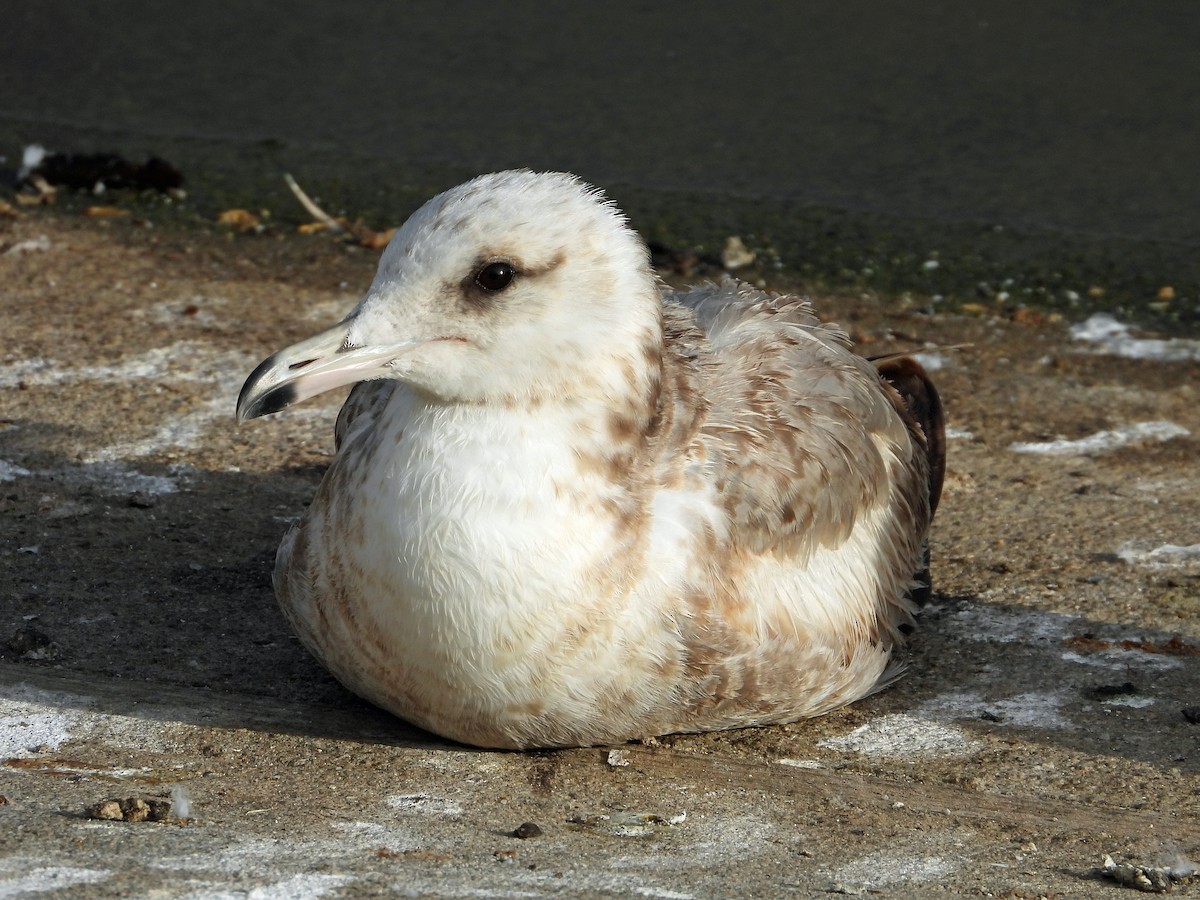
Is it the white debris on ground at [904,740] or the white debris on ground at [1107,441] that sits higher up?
the white debris on ground at [1107,441]

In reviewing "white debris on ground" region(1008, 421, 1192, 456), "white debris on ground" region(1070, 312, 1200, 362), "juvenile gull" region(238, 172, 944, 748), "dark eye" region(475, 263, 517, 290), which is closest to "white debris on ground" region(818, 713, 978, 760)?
"juvenile gull" region(238, 172, 944, 748)

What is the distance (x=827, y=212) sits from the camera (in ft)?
28.0

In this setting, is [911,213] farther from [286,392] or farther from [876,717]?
[286,392]

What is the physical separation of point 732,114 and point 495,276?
6.00m

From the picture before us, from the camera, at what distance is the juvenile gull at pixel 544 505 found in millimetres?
3785

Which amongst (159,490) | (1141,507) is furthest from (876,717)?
(159,490)

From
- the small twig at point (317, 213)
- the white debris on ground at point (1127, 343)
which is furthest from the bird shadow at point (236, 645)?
the small twig at point (317, 213)

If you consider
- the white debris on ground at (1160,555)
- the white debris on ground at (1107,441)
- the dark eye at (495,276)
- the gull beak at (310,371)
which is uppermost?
the dark eye at (495,276)

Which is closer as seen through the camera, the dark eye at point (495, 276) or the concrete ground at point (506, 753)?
the concrete ground at point (506, 753)

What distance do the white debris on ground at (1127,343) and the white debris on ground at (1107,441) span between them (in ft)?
2.28

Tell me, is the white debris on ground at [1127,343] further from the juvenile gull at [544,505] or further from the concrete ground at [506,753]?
the juvenile gull at [544,505]

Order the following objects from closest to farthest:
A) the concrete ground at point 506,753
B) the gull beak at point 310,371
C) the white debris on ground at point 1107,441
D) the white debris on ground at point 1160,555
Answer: the concrete ground at point 506,753 < the gull beak at point 310,371 < the white debris on ground at point 1160,555 < the white debris on ground at point 1107,441

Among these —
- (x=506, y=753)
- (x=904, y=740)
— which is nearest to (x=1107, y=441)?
(x=904, y=740)

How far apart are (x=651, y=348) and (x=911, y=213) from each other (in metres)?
4.82
